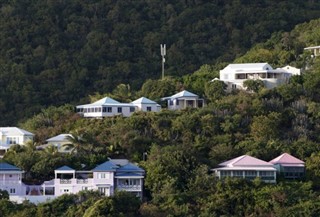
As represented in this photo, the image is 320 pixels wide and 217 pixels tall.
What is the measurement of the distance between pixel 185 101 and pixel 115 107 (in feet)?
14.7

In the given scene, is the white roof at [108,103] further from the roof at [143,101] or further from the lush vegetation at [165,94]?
the lush vegetation at [165,94]

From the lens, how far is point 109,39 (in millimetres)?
128875

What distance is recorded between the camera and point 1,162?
93688 mm

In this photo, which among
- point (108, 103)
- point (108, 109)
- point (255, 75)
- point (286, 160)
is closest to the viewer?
point (286, 160)

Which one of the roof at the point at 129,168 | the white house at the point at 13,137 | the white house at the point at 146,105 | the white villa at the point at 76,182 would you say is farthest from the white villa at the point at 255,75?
the white villa at the point at 76,182

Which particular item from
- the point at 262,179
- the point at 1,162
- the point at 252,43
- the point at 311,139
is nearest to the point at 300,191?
the point at 262,179

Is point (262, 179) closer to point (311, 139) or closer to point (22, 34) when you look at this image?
point (311, 139)

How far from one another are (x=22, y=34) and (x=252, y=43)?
17.1 meters

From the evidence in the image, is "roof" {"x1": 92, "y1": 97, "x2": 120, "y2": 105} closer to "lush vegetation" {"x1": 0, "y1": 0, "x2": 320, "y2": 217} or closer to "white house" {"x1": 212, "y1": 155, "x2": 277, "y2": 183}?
"lush vegetation" {"x1": 0, "y1": 0, "x2": 320, "y2": 217}

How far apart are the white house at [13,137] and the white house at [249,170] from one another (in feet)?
43.6

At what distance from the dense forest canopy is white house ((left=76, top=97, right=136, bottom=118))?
13877mm

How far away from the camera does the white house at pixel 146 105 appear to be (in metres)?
104

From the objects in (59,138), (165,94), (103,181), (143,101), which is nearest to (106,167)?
(103,181)

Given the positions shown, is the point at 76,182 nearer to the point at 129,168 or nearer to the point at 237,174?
the point at 129,168
